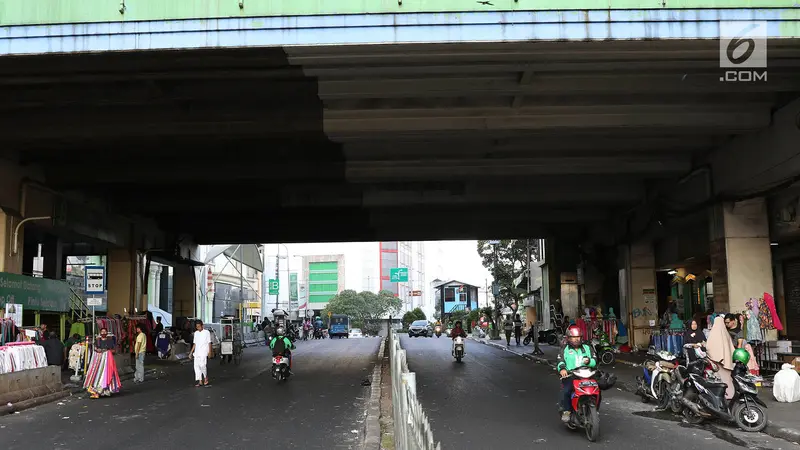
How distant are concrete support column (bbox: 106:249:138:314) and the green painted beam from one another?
18.4 meters

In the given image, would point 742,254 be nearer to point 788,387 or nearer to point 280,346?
point 788,387

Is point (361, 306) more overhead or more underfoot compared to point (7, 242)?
more underfoot

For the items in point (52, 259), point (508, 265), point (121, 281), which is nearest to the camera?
point (121, 281)

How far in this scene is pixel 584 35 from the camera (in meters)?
11.7

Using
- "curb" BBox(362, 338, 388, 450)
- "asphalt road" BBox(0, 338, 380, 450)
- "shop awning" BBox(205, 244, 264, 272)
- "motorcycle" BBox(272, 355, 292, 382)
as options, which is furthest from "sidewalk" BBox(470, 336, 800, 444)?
"shop awning" BBox(205, 244, 264, 272)

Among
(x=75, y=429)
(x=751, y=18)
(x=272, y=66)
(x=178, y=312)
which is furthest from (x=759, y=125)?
(x=178, y=312)

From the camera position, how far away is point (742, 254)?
18.6m

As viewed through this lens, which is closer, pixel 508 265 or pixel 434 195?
pixel 434 195

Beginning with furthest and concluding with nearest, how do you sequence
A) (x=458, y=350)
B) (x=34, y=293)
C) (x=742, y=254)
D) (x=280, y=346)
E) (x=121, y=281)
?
(x=121, y=281) < (x=458, y=350) < (x=34, y=293) < (x=280, y=346) < (x=742, y=254)

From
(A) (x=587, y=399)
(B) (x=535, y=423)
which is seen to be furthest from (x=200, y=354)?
(A) (x=587, y=399)

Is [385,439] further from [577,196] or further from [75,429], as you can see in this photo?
[577,196]

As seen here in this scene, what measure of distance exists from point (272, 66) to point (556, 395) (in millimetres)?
9325

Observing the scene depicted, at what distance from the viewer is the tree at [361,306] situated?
327ft

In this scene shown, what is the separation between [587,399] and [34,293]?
1771 cm
